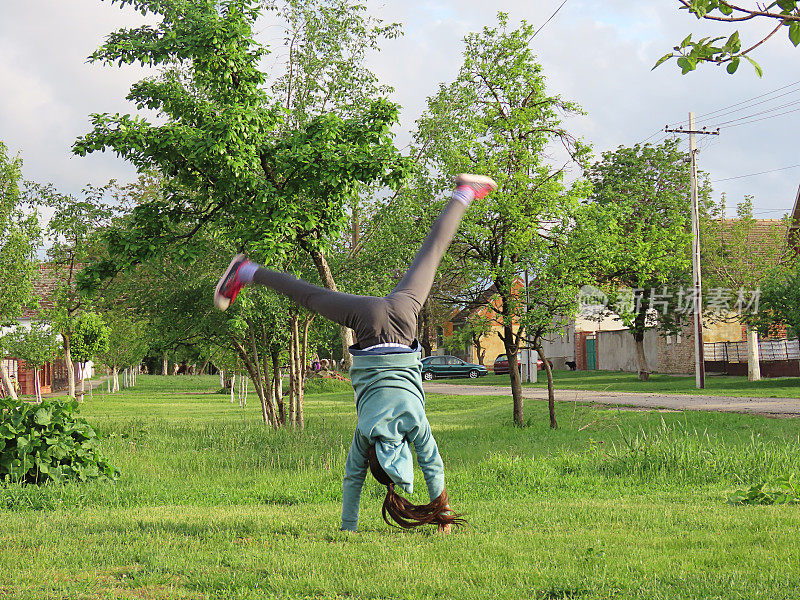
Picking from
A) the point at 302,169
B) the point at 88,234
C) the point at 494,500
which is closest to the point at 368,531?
the point at 494,500

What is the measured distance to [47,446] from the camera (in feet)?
30.9

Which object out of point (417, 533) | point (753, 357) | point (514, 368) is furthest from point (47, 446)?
Answer: point (753, 357)

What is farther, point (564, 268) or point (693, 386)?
point (693, 386)

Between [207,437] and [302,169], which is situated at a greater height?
[302,169]

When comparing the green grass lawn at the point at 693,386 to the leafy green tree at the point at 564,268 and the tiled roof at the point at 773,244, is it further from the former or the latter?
the leafy green tree at the point at 564,268

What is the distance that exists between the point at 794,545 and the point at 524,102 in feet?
40.8

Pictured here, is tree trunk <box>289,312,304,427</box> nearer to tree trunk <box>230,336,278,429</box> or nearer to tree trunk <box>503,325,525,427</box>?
tree trunk <box>230,336,278,429</box>

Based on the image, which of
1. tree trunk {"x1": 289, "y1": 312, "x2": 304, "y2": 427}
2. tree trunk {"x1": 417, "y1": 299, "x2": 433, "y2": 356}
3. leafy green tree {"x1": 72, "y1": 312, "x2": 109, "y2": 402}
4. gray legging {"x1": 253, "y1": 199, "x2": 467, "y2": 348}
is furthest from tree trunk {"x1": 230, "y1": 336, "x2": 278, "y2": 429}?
tree trunk {"x1": 417, "y1": 299, "x2": 433, "y2": 356}

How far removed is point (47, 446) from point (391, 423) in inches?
218

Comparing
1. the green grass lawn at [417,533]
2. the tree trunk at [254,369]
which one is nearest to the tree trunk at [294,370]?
the tree trunk at [254,369]

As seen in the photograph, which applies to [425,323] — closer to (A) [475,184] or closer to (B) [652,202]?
(B) [652,202]

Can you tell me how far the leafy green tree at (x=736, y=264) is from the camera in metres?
33.6

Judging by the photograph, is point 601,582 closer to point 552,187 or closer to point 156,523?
point 156,523

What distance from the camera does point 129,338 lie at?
39219 mm
